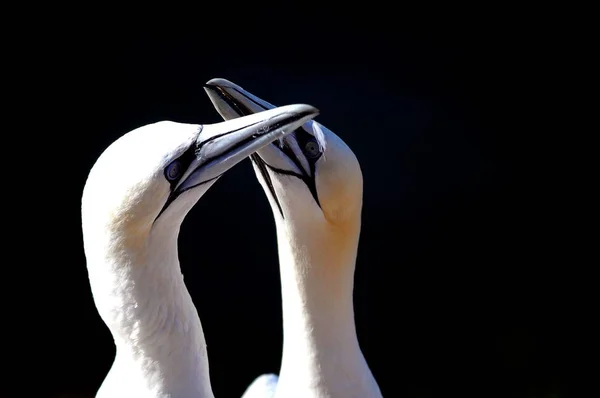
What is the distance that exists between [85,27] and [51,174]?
2.68 feet

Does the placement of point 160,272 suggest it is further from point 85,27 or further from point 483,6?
point 483,6

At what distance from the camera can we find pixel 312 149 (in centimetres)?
310

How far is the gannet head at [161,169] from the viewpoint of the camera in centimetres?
263

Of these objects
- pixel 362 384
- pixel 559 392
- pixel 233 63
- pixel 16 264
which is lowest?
pixel 559 392

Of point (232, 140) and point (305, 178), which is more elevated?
point (232, 140)

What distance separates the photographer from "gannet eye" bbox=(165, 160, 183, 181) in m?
2.69

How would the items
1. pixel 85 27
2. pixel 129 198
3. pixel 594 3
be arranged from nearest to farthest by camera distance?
pixel 129 198
pixel 85 27
pixel 594 3

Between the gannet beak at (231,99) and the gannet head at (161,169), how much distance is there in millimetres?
259

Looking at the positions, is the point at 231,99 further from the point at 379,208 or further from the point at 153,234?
the point at 379,208

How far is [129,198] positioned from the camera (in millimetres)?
2629

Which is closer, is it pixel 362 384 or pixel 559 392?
pixel 362 384

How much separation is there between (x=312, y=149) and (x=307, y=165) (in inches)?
1.9

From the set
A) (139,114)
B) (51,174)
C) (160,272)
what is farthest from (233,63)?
(160,272)

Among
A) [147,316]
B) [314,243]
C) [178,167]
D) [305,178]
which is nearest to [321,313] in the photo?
[314,243]
